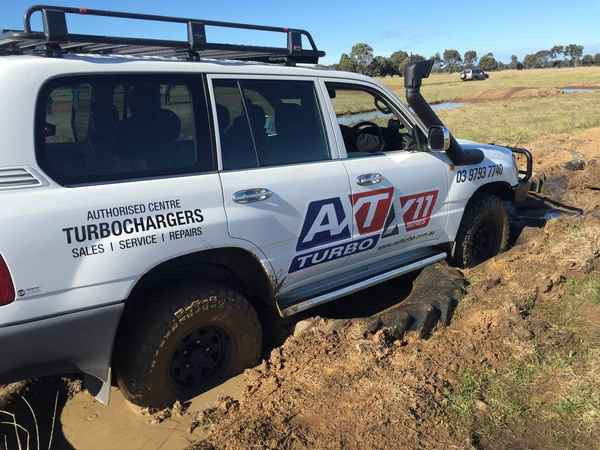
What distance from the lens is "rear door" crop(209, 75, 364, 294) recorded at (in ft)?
10.3

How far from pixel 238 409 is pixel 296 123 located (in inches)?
74.1

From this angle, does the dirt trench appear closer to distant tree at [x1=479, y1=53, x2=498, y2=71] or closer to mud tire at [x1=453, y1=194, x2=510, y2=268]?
mud tire at [x1=453, y1=194, x2=510, y2=268]

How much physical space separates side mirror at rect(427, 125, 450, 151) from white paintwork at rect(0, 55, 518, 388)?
18cm

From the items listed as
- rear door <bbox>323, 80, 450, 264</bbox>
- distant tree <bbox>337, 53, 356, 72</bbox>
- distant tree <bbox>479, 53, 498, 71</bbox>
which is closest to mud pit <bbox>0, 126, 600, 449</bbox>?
rear door <bbox>323, 80, 450, 264</bbox>

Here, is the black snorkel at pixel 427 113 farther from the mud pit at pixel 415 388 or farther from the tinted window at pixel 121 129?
the tinted window at pixel 121 129

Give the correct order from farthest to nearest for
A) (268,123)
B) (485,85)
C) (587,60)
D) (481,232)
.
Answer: (587,60) → (485,85) → (481,232) → (268,123)

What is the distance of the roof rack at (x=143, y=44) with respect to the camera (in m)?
2.64

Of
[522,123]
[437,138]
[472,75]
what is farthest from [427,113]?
[472,75]

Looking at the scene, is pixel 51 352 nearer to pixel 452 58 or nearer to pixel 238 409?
pixel 238 409

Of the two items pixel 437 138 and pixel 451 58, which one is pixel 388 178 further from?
pixel 451 58

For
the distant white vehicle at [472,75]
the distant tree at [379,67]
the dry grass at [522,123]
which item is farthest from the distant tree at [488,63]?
the distant tree at [379,67]

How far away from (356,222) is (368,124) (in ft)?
4.15

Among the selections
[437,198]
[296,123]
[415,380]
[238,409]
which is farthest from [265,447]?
[437,198]

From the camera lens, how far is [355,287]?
379cm
